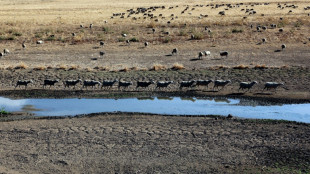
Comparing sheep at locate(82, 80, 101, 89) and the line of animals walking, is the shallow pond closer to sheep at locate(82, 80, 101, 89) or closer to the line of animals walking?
the line of animals walking

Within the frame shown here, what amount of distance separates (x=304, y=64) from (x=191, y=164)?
19.8 m

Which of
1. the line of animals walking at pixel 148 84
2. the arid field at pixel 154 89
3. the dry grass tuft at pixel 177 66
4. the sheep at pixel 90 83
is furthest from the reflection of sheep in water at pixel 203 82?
the sheep at pixel 90 83

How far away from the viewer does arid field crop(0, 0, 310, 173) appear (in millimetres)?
15609

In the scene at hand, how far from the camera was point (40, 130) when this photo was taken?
19062 millimetres

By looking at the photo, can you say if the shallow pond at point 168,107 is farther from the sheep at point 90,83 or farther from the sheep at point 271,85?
the sheep at point 271,85

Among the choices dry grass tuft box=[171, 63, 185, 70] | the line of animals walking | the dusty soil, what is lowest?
the dusty soil

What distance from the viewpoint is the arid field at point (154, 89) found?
15609 mm

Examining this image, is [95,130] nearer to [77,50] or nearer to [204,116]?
[204,116]

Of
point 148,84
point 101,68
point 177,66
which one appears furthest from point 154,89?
point 101,68

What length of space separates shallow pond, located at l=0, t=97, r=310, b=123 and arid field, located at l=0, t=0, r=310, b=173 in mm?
884

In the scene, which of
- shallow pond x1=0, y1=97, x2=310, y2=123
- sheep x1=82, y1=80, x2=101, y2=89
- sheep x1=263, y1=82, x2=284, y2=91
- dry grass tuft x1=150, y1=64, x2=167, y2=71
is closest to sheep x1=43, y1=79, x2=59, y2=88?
sheep x1=82, y1=80, x2=101, y2=89

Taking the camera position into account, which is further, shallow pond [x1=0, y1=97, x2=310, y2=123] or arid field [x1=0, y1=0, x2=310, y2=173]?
shallow pond [x1=0, y1=97, x2=310, y2=123]

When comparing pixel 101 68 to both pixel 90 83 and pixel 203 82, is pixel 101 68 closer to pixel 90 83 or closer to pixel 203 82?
pixel 90 83

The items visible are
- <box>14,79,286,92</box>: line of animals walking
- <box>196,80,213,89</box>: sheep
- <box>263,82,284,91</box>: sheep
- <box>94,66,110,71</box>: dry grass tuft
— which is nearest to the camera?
<box>263,82,284,91</box>: sheep
